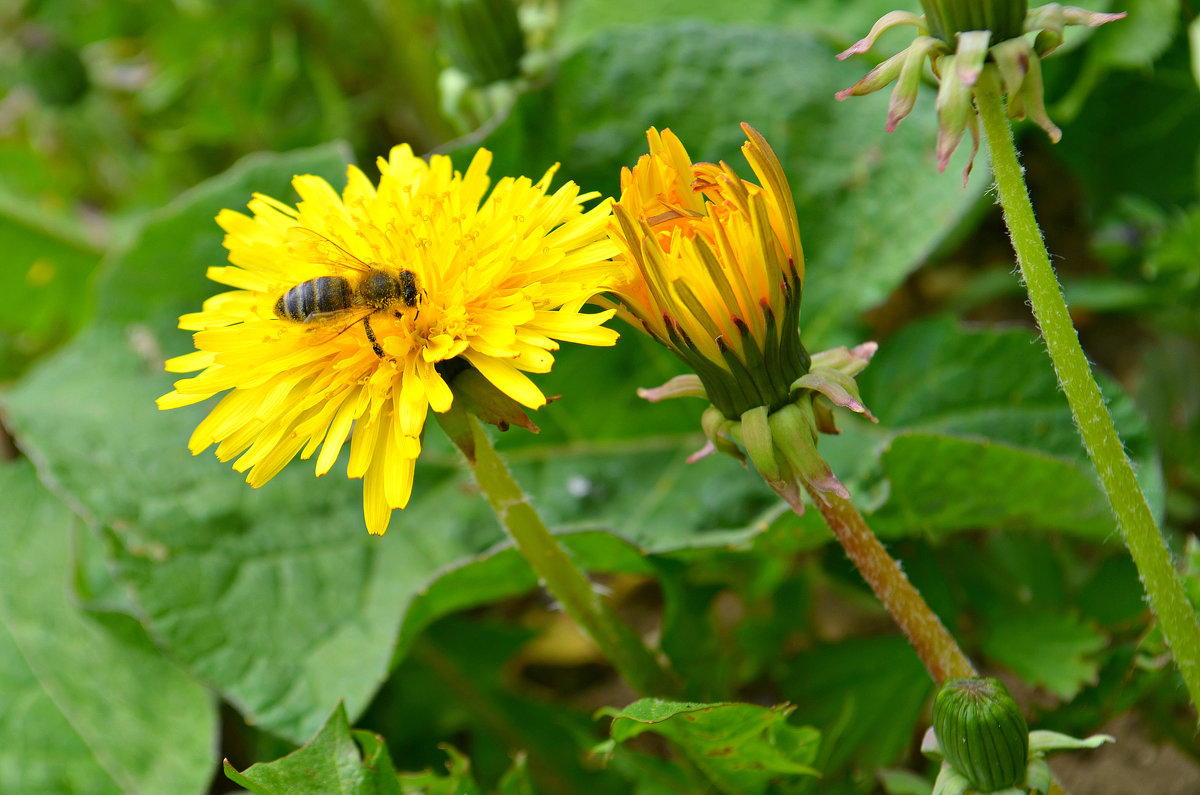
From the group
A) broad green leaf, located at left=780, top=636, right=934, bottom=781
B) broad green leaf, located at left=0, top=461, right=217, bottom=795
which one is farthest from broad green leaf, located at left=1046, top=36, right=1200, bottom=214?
broad green leaf, located at left=0, top=461, right=217, bottom=795

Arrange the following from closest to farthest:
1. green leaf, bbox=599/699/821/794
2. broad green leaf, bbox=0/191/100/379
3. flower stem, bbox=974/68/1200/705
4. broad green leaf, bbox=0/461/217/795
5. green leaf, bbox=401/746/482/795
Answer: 1. flower stem, bbox=974/68/1200/705
2. green leaf, bbox=599/699/821/794
3. green leaf, bbox=401/746/482/795
4. broad green leaf, bbox=0/461/217/795
5. broad green leaf, bbox=0/191/100/379

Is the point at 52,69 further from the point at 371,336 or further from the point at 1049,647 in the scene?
the point at 1049,647

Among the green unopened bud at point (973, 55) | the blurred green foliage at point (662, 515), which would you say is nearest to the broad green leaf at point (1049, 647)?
the blurred green foliage at point (662, 515)

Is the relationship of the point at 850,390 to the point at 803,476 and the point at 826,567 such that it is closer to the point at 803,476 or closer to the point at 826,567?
the point at 803,476

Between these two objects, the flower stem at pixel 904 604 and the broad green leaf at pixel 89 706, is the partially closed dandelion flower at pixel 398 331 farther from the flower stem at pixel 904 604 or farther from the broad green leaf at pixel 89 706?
the broad green leaf at pixel 89 706

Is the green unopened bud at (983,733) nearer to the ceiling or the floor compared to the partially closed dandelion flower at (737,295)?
nearer to the floor

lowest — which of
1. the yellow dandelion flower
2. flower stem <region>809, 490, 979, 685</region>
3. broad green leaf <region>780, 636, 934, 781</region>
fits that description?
broad green leaf <region>780, 636, 934, 781</region>

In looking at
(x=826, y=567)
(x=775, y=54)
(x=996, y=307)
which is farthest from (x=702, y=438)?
(x=996, y=307)

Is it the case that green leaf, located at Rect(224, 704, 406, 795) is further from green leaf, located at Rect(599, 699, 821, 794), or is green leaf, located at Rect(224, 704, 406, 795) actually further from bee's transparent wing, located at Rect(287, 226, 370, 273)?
bee's transparent wing, located at Rect(287, 226, 370, 273)
